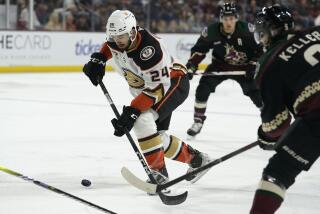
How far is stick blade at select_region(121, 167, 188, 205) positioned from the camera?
10.7 ft

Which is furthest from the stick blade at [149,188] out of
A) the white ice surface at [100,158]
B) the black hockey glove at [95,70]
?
the black hockey glove at [95,70]

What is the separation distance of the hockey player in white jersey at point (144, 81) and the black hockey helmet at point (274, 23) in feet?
3.31

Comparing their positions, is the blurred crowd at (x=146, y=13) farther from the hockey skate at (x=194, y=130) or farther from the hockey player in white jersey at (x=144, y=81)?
the hockey player in white jersey at (x=144, y=81)

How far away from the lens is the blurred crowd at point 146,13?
10.5 metres

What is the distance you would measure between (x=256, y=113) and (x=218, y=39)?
5.54ft

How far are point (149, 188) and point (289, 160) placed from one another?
0.97m

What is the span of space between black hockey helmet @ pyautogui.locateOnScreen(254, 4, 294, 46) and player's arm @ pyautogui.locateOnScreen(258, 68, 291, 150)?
0.17 metres

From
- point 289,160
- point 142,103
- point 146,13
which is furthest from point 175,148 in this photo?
point 146,13

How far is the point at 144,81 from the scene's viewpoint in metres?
3.63

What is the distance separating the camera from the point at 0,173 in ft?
12.9

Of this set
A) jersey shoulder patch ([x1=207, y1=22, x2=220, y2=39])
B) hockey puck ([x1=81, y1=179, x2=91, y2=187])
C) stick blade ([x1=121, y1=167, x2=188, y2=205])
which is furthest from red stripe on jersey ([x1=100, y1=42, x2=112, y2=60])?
jersey shoulder patch ([x1=207, y1=22, x2=220, y2=39])

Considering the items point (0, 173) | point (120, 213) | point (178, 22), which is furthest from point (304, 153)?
point (178, 22)

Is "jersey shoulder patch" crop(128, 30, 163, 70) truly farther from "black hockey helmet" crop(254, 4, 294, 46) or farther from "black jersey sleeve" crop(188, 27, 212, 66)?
"black jersey sleeve" crop(188, 27, 212, 66)

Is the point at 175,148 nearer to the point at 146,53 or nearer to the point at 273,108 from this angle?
the point at 146,53
